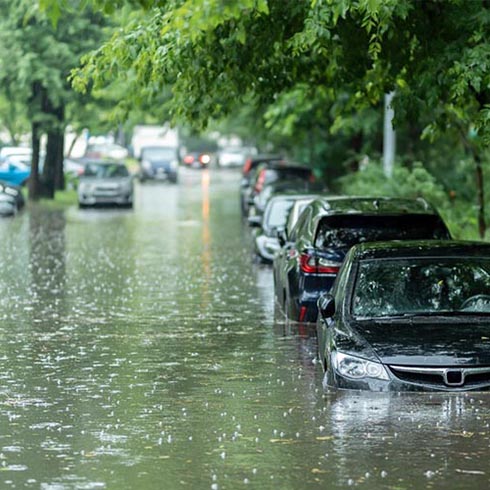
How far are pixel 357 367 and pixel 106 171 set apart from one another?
3995 centimetres

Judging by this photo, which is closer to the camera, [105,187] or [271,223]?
[271,223]

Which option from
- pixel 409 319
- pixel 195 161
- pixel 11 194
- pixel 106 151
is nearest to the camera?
pixel 409 319

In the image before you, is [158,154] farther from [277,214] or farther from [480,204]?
[277,214]

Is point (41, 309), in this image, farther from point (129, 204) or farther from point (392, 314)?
point (129, 204)

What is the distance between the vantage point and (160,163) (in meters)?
76.8

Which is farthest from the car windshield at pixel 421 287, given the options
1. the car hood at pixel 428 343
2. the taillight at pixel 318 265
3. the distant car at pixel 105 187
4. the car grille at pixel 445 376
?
the distant car at pixel 105 187

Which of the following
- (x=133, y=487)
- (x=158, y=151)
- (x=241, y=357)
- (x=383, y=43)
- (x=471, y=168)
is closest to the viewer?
(x=133, y=487)

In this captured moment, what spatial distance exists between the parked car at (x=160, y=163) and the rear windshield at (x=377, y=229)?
5845 centimetres

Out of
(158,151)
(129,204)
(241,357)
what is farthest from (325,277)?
(158,151)

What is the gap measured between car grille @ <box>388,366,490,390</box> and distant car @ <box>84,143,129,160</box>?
251 ft

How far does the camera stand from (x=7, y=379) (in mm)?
13852

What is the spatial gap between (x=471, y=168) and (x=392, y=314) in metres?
25.1

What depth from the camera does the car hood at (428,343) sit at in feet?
38.0

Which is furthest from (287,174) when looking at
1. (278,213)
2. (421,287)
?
(421,287)
